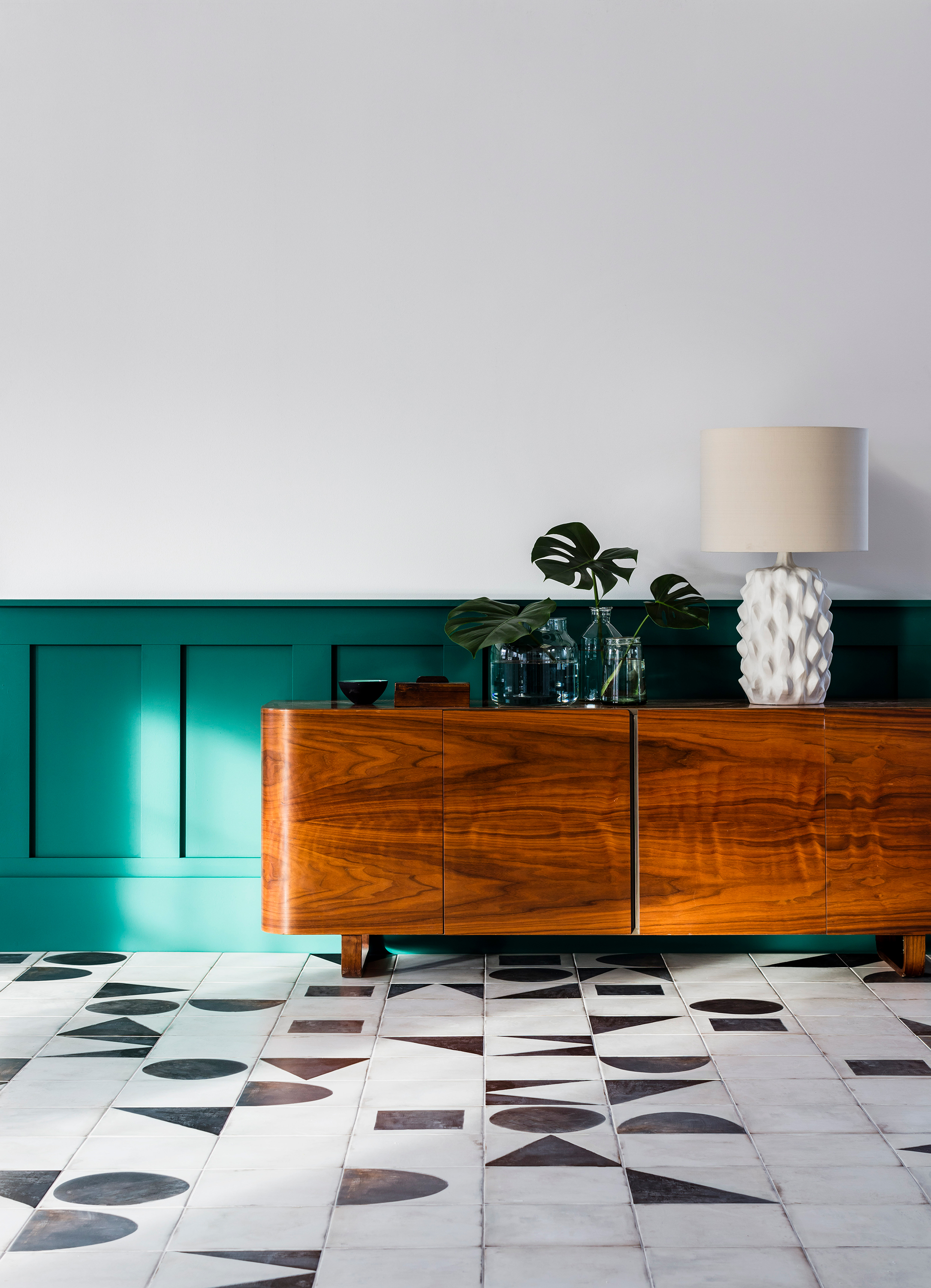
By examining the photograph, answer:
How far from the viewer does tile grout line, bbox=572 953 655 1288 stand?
148 centimetres

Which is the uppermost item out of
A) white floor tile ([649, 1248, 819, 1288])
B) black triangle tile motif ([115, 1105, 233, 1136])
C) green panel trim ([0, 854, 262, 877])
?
green panel trim ([0, 854, 262, 877])

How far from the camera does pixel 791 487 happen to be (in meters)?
2.60

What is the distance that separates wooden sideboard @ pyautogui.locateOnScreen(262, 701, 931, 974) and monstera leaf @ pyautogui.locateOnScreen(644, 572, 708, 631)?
0.23m

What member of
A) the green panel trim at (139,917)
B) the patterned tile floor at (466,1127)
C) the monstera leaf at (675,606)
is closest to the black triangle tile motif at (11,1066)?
the patterned tile floor at (466,1127)

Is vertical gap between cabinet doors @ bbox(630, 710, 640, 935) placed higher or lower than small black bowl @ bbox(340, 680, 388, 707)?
lower

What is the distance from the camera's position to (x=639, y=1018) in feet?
7.94

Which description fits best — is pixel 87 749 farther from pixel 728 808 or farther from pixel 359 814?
pixel 728 808

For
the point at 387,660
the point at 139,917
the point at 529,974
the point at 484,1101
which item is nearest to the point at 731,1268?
the point at 484,1101

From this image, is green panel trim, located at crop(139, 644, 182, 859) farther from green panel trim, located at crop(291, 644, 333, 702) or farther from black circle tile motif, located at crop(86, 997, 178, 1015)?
black circle tile motif, located at crop(86, 997, 178, 1015)

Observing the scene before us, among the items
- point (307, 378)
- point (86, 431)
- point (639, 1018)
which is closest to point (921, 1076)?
point (639, 1018)

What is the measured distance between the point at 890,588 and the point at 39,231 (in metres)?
2.48

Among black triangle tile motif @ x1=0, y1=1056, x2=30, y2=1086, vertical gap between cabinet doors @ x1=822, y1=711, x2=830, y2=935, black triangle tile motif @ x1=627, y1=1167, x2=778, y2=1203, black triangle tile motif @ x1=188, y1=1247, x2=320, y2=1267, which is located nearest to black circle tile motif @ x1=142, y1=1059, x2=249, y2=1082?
black triangle tile motif @ x1=0, y1=1056, x2=30, y2=1086

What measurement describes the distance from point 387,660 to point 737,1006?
123 cm

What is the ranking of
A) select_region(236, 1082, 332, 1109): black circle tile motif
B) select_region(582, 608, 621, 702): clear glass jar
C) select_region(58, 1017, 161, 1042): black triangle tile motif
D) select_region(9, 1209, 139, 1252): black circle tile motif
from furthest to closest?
select_region(582, 608, 621, 702): clear glass jar, select_region(58, 1017, 161, 1042): black triangle tile motif, select_region(236, 1082, 332, 1109): black circle tile motif, select_region(9, 1209, 139, 1252): black circle tile motif
